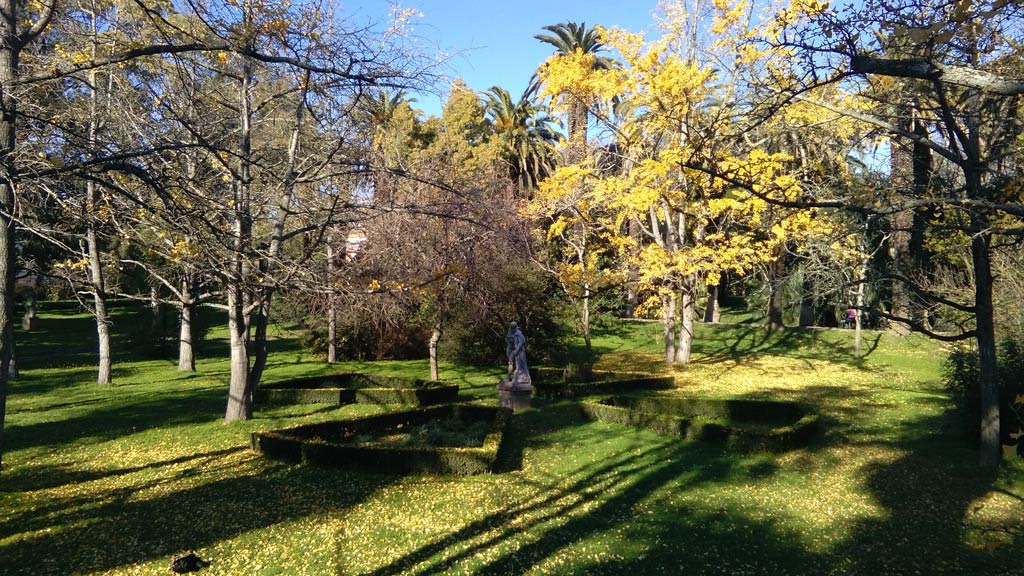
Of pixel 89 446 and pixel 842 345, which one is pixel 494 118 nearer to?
pixel 842 345

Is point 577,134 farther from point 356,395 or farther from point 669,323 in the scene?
point 356,395

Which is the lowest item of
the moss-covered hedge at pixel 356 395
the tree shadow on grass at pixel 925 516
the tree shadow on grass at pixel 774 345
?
the tree shadow on grass at pixel 925 516

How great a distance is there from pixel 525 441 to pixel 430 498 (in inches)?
132

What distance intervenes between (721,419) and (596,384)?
10.7 ft

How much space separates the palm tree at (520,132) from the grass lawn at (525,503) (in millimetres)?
19747

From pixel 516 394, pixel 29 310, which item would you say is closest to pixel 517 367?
pixel 516 394

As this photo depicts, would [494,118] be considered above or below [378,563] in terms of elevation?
above

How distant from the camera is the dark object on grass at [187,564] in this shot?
19.3 feet

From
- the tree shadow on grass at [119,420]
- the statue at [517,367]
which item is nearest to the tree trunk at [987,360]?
the statue at [517,367]

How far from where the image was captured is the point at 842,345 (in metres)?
24.7

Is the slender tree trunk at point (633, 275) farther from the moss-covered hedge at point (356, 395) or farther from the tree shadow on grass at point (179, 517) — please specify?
the tree shadow on grass at point (179, 517)

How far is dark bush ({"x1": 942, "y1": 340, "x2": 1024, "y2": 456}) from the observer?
9.53m

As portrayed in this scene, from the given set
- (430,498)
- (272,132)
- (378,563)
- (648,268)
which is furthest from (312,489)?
(648,268)

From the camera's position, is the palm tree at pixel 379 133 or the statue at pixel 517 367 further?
the statue at pixel 517 367
